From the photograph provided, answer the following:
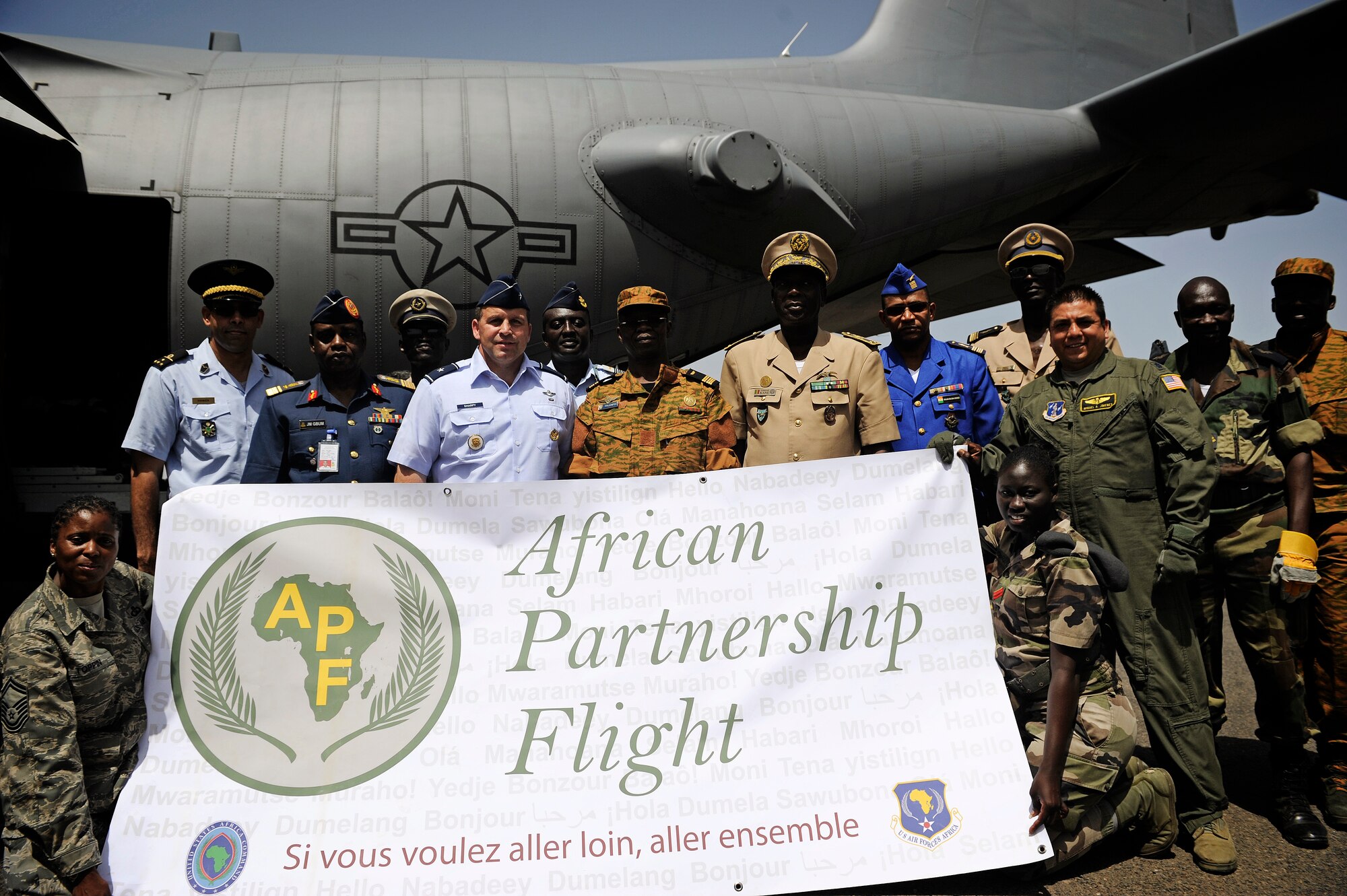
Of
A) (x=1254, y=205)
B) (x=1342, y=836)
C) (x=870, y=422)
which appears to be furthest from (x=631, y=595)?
(x=1254, y=205)

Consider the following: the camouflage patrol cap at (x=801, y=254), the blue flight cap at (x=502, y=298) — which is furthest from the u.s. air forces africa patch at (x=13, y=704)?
the camouflage patrol cap at (x=801, y=254)

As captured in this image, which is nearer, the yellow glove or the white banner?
the white banner

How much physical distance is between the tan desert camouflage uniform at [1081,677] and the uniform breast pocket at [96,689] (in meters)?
3.35

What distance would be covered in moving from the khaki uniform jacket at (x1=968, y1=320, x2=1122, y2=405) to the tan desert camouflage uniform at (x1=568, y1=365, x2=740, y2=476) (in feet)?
5.61

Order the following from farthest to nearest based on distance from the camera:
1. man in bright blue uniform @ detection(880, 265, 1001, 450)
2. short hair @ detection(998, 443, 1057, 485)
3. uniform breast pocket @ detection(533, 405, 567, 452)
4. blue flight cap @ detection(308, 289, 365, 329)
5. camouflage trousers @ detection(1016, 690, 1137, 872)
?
man in bright blue uniform @ detection(880, 265, 1001, 450) < blue flight cap @ detection(308, 289, 365, 329) < uniform breast pocket @ detection(533, 405, 567, 452) < short hair @ detection(998, 443, 1057, 485) < camouflage trousers @ detection(1016, 690, 1137, 872)

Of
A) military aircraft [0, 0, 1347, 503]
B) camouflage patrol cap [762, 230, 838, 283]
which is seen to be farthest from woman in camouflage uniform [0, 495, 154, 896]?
military aircraft [0, 0, 1347, 503]

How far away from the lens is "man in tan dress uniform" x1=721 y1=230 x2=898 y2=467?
4.02 meters

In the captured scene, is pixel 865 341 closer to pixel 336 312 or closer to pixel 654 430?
pixel 654 430

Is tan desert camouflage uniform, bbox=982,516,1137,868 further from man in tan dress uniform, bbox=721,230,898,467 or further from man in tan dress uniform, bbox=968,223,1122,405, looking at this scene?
man in tan dress uniform, bbox=968,223,1122,405

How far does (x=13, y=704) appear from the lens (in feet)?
9.53

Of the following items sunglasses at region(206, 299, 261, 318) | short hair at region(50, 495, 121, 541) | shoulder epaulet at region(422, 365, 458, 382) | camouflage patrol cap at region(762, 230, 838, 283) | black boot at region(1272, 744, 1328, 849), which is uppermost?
camouflage patrol cap at region(762, 230, 838, 283)

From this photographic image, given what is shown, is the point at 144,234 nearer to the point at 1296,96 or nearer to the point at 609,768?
the point at 609,768

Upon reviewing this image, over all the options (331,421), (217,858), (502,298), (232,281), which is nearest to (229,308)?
(232,281)

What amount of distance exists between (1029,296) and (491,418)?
A: 3061mm
